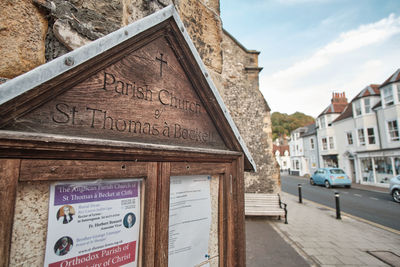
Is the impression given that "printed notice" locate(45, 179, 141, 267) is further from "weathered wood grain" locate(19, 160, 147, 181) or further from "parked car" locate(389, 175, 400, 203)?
"parked car" locate(389, 175, 400, 203)

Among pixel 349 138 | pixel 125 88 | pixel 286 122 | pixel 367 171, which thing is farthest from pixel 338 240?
pixel 286 122

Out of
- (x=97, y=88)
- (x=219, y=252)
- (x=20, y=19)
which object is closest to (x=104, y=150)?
(x=97, y=88)

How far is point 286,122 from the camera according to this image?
53.2m

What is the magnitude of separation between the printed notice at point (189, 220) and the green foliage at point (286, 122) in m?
54.3

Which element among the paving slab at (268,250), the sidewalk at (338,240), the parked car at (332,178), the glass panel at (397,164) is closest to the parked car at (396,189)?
the parked car at (332,178)

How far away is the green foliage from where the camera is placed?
169 feet

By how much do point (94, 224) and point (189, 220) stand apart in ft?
1.90

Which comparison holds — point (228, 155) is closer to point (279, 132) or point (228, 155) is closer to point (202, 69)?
point (202, 69)

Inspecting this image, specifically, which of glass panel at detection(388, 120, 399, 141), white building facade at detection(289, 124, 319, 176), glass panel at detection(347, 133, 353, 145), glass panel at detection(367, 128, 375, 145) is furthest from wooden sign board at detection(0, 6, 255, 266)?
white building facade at detection(289, 124, 319, 176)

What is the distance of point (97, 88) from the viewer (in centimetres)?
93

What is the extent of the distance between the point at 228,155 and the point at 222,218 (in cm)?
45

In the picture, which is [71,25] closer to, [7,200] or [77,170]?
[77,170]

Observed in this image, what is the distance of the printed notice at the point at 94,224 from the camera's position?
2.68ft

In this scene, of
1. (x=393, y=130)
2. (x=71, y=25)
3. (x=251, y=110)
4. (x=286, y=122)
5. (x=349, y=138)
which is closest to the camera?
(x=71, y=25)
